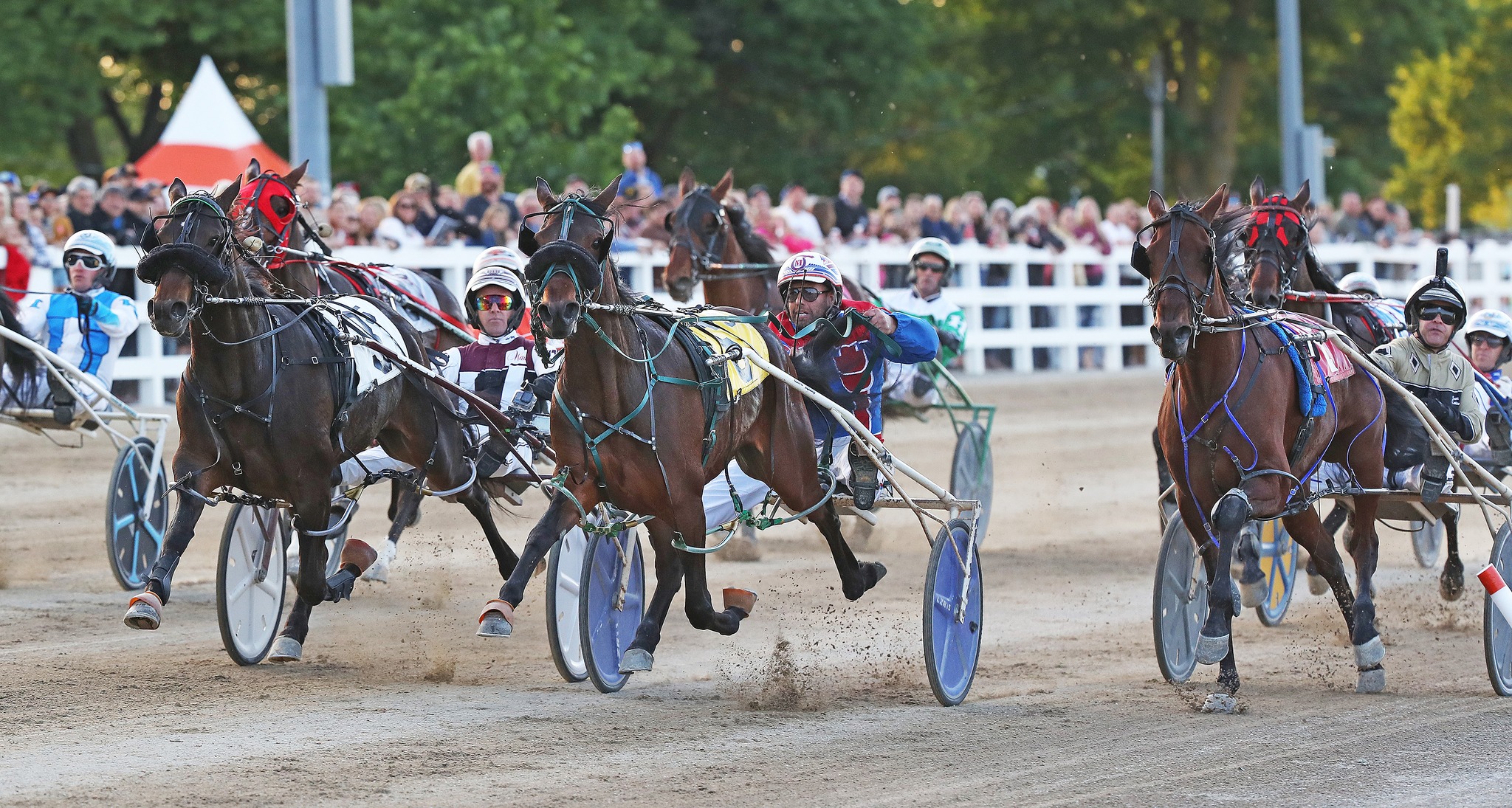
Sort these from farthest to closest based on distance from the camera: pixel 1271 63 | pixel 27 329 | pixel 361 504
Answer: pixel 1271 63 < pixel 361 504 < pixel 27 329

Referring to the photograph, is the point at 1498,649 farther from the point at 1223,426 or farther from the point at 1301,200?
the point at 1301,200

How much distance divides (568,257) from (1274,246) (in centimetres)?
375

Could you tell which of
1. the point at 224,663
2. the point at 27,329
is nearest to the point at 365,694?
the point at 224,663

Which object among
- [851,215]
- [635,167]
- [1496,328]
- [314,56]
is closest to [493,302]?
[1496,328]

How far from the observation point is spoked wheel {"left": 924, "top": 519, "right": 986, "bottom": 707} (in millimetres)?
7254

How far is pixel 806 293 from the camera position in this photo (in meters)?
8.26

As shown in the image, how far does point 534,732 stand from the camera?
672cm

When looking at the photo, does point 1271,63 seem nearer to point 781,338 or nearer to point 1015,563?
point 1015,563

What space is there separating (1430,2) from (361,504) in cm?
2847

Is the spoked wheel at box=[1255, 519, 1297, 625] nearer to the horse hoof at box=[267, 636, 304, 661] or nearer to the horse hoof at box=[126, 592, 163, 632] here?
the horse hoof at box=[267, 636, 304, 661]

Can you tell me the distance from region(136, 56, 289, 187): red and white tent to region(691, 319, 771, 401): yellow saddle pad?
394 inches

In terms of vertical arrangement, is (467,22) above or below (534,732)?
above

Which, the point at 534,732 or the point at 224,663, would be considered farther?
the point at 224,663

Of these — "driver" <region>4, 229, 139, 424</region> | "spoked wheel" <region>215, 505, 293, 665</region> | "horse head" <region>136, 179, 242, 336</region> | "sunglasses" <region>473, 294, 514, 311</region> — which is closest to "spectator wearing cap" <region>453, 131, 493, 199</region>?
"driver" <region>4, 229, 139, 424</region>
